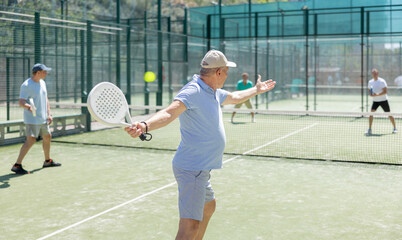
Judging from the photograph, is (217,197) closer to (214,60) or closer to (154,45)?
(214,60)

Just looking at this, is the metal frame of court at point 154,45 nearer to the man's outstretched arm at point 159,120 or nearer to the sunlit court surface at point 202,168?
the sunlit court surface at point 202,168

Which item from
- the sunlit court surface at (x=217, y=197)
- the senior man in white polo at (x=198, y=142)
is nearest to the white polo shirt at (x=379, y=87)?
the sunlit court surface at (x=217, y=197)

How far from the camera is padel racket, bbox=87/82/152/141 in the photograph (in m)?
3.36

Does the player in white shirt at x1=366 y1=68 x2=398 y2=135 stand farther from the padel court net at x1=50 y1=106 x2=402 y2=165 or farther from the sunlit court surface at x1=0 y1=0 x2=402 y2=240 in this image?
the padel court net at x1=50 y1=106 x2=402 y2=165

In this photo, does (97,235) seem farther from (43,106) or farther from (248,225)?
(43,106)

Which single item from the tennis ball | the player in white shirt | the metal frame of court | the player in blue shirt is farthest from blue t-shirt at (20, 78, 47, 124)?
the tennis ball

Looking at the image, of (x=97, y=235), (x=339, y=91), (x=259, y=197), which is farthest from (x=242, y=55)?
(x=97, y=235)

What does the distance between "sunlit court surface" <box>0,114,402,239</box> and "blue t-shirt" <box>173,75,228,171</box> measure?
1559 mm

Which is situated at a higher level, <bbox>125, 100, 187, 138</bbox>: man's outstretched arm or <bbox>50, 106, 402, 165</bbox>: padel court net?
<bbox>125, 100, 187, 138</bbox>: man's outstretched arm

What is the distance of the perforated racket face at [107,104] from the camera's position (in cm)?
337

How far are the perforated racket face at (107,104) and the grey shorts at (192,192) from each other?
0.62m

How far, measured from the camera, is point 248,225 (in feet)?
18.0

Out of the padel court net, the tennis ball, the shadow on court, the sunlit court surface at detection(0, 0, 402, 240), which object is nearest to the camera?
the sunlit court surface at detection(0, 0, 402, 240)

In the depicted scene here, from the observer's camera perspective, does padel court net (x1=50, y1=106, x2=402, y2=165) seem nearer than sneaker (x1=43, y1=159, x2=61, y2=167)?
No
